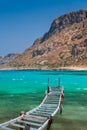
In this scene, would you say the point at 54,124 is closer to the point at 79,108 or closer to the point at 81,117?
the point at 81,117

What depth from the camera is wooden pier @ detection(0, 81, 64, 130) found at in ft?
71.5

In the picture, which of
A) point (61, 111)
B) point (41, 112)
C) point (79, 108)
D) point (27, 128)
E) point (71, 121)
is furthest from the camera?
point (79, 108)

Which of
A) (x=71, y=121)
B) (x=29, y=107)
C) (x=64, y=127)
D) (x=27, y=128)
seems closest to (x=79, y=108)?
(x=29, y=107)

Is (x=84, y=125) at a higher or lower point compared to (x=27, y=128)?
lower

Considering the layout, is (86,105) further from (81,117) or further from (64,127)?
(64,127)

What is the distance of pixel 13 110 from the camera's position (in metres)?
39.9

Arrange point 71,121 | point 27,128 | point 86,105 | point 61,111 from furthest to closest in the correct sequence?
1. point 86,105
2. point 61,111
3. point 71,121
4. point 27,128

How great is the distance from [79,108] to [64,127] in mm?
13084

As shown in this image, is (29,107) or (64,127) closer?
(64,127)

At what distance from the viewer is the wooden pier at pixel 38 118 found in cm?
2178

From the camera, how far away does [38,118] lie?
2430 cm

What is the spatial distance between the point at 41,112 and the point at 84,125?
15.3 ft

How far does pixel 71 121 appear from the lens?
3294cm

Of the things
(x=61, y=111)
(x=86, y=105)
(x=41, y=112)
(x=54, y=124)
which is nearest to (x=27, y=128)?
(x=41, y=112)
